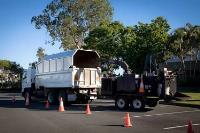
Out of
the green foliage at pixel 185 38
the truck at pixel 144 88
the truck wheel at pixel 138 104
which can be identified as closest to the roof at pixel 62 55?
the truck at pixel 144 88

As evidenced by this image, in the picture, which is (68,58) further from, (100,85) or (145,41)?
(145,41)

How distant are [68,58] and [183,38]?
25887mm

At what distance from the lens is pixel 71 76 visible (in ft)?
80.7

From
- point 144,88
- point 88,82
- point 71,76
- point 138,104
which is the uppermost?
point 71,76

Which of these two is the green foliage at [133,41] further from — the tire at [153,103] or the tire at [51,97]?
the tire at [153,103]

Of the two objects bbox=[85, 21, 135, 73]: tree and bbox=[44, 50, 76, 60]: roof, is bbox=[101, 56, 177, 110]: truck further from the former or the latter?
bbox=[85, 21, 135, 73]: tree

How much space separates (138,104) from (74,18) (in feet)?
111

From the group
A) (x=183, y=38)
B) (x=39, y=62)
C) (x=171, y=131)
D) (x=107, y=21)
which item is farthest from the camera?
(x=107, y=21)

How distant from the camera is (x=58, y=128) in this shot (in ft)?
46.4

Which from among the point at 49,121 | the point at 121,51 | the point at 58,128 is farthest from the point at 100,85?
the point at 121,51

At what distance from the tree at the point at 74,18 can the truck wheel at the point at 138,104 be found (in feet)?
107

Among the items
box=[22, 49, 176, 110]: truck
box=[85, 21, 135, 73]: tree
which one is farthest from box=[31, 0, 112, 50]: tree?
box=[22, 49, 176, 110]: truck

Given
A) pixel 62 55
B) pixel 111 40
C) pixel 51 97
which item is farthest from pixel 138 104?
pixel 111 40

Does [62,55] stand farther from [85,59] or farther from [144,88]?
[144,88]
